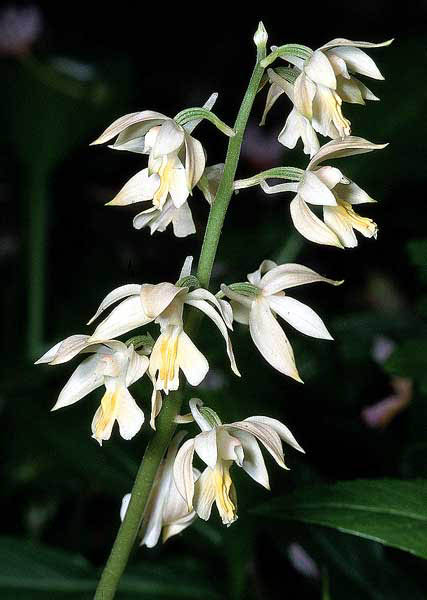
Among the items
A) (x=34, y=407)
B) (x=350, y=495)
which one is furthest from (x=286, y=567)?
(x=350, y=495)

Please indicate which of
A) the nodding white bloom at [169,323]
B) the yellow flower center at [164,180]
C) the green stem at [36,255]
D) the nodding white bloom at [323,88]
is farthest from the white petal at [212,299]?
the green stem at [36,255]

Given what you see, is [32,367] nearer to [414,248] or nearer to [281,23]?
[414,248]

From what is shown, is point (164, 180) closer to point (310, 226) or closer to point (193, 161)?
point (193, 161)

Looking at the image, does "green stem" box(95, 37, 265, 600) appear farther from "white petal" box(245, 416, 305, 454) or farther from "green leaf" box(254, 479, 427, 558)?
"green leaf" box(254, 479, 427, 558)

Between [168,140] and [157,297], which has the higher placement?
[168,140]

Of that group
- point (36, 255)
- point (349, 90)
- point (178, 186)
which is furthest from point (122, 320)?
point (36, 255)

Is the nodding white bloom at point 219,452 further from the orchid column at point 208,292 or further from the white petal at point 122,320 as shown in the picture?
the white petal at point 122,320
